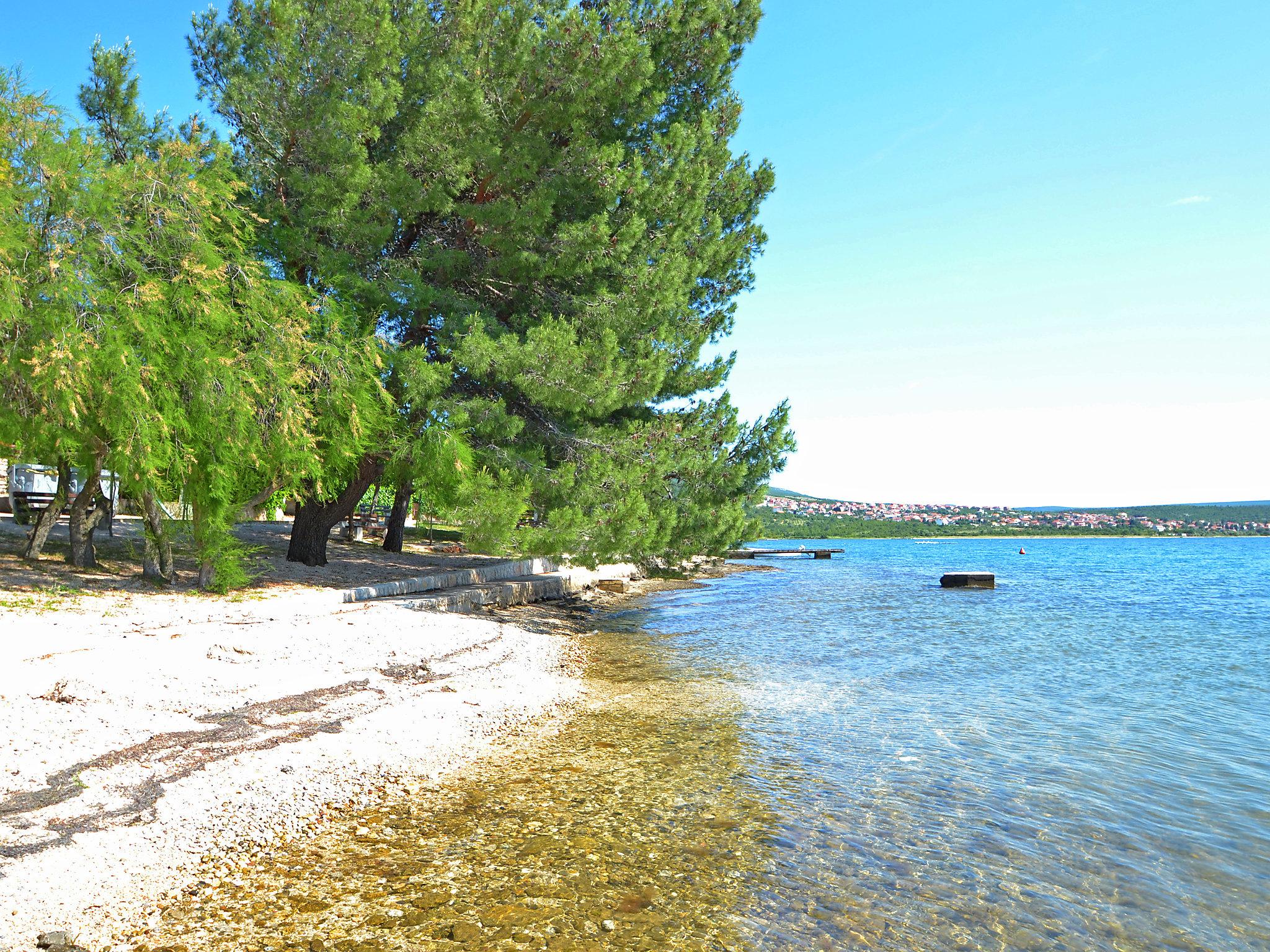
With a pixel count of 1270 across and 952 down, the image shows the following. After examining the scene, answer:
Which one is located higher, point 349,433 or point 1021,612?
point 349,433

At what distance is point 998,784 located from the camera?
769 cm

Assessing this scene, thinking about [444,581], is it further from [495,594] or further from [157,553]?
[157,553]

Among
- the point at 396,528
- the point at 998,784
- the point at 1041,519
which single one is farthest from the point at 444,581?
the point at 1041,519

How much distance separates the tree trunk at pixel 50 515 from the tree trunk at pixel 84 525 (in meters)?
0.25

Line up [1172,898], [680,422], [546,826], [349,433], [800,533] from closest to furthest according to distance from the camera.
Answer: [1172,898]
[546,826]
[349,433]
[680,422]
[800,533]

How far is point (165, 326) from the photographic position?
1262 centimetres

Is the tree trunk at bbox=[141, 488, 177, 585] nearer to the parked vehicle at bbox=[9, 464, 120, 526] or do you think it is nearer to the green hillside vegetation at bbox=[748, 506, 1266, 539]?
the parked vehicle at bbox=[9, 464, 120, 526]

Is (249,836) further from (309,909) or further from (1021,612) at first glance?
(1021,612)

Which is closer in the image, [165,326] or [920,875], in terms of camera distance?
[920,875]

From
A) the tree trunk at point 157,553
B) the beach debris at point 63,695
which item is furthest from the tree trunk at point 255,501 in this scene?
the beach debris at point 63,695

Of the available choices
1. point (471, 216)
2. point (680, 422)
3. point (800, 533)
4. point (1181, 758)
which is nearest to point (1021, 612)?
point (680, 422)

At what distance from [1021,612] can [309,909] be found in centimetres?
2770

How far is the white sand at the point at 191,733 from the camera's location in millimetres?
4828

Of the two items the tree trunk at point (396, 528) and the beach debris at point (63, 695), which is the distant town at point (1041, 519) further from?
the beach debris at point (63, 695)
